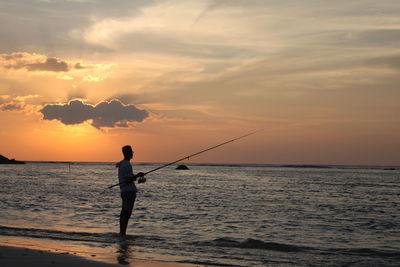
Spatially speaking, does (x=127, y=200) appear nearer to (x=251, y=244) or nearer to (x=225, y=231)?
(x=251, y=244)

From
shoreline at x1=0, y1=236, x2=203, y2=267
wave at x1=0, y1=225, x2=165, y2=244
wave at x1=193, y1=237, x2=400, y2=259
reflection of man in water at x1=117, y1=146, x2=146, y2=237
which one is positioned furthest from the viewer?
wave at x1=0, y1=225, x2=165, y2=244

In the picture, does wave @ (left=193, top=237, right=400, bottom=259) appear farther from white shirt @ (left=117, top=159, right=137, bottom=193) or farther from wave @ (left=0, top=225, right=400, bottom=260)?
white shirt @ (left=117, top=159, right=137, bottom=193)

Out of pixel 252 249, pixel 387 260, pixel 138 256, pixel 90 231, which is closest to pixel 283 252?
pixel 252 249

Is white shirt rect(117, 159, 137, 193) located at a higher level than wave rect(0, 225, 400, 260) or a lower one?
higher

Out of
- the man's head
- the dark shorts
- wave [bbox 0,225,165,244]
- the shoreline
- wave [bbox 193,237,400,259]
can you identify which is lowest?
wave [bbox 193,237,400,259]

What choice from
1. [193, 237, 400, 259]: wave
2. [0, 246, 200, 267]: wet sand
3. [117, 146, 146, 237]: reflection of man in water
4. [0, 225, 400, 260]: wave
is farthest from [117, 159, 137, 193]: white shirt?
[0, 246, 200, 267]: wet sand

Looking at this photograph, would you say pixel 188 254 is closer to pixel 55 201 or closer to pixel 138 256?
pixel 138 256

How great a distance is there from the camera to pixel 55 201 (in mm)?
22078

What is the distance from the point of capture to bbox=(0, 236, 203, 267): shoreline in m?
8.20

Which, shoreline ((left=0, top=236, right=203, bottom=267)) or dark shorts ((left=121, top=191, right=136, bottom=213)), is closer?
shoreline ((left=0, top=236, right=203, bottom=267))

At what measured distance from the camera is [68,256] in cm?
894

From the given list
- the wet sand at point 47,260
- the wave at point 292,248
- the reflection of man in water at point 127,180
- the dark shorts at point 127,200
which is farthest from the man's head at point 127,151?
the wet sand at point 47,260

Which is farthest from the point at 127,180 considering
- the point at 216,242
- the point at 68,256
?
the point at 68,256

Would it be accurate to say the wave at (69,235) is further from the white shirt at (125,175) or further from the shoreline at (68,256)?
the white shirt at (125,175)
